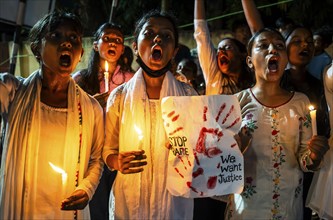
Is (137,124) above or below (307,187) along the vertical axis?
above

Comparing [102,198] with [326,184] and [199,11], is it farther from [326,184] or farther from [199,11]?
[326,184]

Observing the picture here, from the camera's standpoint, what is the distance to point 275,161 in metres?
3.38

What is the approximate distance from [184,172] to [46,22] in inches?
51.0

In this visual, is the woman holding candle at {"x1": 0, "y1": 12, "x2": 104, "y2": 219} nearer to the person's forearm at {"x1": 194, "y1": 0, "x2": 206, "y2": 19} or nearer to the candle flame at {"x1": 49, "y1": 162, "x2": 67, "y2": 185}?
the candle flame at {"x1": 49, "y1": 162, "x2": 67, "y2": 185}

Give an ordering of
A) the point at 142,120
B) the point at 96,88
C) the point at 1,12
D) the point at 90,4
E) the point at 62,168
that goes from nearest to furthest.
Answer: the point at 62,168 < the point at 142,120 < the point at 96,88 < the point at 1,12 < the point at 90,4

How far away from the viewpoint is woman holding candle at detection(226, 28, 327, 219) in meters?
3.37

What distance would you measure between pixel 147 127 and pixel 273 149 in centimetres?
94

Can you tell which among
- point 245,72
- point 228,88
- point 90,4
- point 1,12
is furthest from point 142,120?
point 90,4

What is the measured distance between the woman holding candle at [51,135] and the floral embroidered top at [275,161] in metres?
1.09

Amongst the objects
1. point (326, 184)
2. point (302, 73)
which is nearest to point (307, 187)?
point (326, 184)

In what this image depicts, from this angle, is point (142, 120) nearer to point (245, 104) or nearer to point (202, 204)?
point (245, 104)

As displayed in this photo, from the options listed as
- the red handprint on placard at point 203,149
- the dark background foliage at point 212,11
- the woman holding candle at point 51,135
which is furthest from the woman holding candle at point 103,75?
the dark background foliage at point 212,11

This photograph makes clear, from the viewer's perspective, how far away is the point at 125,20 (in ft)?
41.0

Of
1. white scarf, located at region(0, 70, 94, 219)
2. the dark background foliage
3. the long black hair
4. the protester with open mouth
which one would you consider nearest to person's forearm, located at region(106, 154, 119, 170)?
white scarf, located at region(0, 70, 94, 219)
